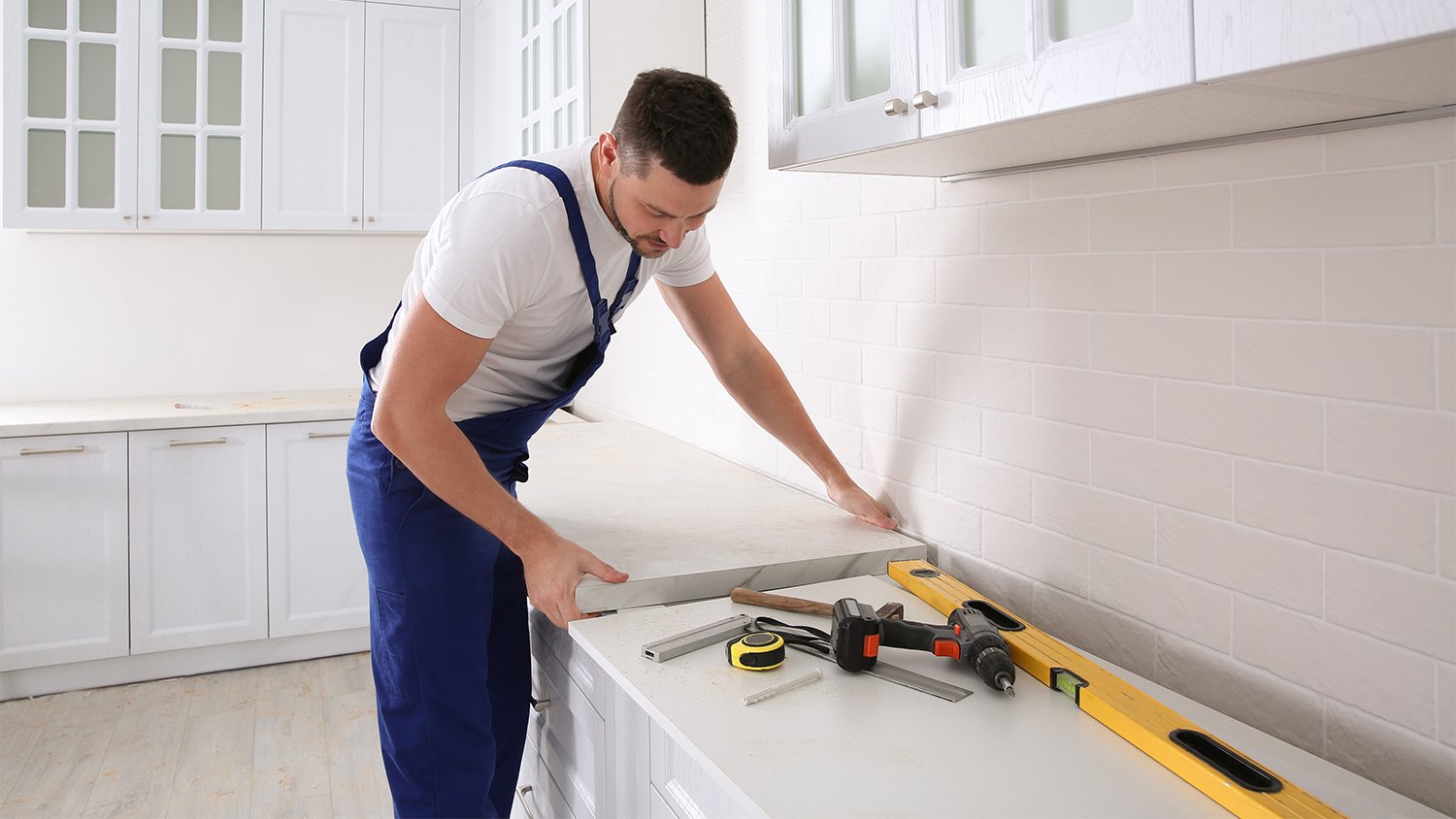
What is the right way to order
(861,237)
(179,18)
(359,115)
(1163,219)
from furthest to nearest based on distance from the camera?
(359,115)
(179,18)
(861,237)
(1163,219)

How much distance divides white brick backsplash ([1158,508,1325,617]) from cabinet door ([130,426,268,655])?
310cm

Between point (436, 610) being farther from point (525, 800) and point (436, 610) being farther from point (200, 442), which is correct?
point (200, 442)

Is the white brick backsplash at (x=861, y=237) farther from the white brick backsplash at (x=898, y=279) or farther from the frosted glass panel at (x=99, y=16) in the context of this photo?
the frosted glass panel at (x=99, y=16)

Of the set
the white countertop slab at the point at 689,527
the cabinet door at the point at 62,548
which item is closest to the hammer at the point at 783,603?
the white countertop slab at the point at 689,527

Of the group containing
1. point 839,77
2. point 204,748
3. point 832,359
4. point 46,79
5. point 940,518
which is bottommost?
point 204,748

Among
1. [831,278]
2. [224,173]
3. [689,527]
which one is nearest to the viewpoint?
[689,527]

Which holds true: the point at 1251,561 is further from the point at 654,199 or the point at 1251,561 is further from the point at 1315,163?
the point at 654,199

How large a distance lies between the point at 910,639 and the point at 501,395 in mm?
883

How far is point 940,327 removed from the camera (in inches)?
71.0

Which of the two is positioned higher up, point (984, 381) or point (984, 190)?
point (984, 190)

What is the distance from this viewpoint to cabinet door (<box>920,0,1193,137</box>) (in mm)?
896

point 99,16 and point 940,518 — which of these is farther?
point 99,16

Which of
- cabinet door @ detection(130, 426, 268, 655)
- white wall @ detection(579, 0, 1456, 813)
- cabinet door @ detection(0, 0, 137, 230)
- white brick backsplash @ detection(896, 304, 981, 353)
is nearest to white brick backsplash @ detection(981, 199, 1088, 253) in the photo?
white wall @ detection(579, 0, 1456, 813)

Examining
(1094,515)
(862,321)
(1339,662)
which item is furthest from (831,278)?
(1339,662)
